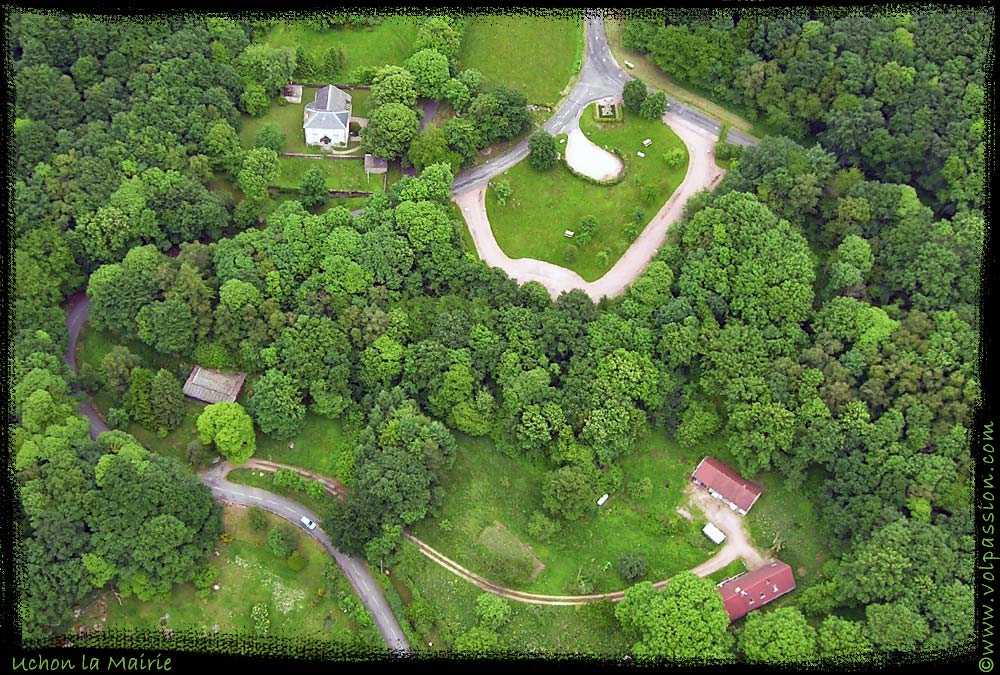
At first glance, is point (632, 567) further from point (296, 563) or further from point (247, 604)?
point (247, 604)

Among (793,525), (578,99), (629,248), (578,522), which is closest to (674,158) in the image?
(629,248)

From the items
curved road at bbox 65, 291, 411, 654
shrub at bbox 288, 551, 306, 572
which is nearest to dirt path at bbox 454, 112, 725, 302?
curved road at bbox 65, 291, 411, 654

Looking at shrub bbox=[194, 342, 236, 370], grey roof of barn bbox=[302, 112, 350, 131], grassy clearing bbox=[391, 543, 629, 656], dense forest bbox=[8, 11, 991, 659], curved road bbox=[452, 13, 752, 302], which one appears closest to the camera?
grassy clearing bbox=[391, 543, 629, 656]

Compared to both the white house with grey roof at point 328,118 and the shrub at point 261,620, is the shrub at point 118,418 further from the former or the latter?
the white house with grey roof at point 328,118

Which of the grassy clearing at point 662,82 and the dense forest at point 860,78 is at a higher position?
the dense forest at point 860,78

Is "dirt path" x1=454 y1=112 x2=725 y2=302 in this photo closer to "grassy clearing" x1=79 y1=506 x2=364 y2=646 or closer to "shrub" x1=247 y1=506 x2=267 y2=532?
"shrub" x1=247 y1=506 x2=267 y2=532

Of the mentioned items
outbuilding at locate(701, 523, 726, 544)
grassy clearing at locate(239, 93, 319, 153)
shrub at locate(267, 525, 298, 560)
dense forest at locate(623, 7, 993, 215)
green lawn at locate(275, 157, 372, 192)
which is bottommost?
shrub at locate(267, 525, 298, 560)

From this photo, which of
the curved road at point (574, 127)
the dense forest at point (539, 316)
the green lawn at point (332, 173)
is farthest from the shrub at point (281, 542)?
the green lawn at point (332, 173)
